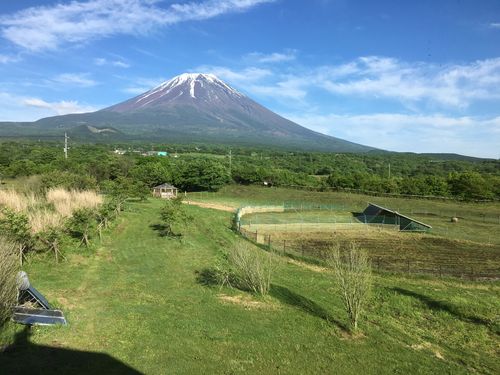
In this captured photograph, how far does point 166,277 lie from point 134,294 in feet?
8.92

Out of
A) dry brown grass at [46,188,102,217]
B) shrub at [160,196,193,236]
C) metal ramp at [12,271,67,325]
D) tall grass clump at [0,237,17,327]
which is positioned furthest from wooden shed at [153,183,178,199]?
tall grass clump at [0,237,17,327]

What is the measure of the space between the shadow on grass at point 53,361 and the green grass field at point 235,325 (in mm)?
24

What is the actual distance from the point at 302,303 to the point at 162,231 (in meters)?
14.2

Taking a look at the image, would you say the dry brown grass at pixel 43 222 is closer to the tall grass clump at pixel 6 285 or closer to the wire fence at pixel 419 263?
the tall grass clump at pixel 6 285

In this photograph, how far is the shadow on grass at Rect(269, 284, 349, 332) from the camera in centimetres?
1381

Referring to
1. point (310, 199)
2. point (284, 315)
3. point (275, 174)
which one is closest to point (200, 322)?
point (284, 315)

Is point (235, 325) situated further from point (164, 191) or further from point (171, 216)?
point (164, 191)

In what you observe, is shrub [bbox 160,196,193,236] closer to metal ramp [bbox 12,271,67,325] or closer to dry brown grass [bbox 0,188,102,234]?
dry brown grass [bbox 0,188,102,234]

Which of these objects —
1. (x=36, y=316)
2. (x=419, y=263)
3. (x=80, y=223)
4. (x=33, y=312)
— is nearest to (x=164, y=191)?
(x=80, y=223)

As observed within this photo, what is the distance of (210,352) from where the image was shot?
422 inches

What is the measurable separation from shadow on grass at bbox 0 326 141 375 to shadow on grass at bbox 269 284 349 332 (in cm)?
680

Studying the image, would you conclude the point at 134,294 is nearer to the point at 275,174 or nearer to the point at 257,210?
the point at 257,210

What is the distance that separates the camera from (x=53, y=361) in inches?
378

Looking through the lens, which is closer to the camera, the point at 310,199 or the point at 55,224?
the point at 55,224
